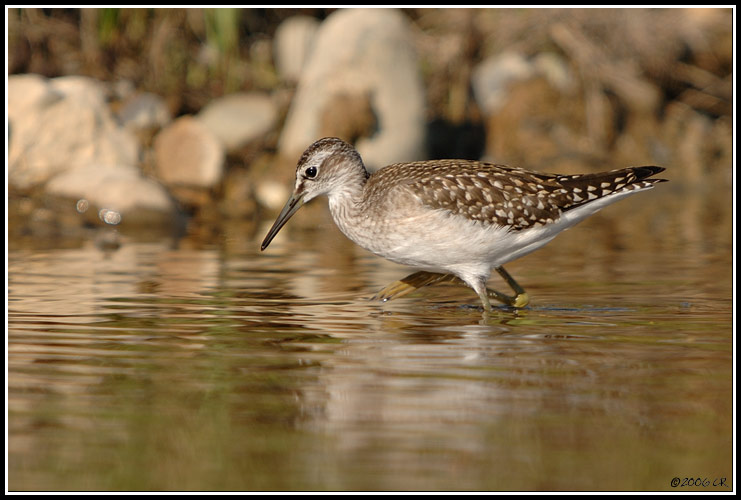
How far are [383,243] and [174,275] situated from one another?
357 centimetres

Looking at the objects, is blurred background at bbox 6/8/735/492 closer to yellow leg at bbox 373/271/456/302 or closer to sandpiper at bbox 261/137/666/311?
yellow leg at bbox 373/271/456/302

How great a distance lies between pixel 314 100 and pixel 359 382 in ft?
47.6

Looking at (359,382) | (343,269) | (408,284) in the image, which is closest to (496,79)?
(343,269)

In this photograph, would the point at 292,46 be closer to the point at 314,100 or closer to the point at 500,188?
the point at 314,100

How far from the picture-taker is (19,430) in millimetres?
6477

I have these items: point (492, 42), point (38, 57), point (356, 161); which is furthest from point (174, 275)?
point (492, 42)

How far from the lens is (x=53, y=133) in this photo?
64.5ft

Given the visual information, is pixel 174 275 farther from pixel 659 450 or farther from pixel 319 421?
pixel 659 450

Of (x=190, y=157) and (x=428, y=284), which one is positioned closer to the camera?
(x=428, y=284)

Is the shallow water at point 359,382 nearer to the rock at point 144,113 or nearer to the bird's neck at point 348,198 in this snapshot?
the bird's neck at point 348,198

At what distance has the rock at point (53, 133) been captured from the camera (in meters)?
19.5

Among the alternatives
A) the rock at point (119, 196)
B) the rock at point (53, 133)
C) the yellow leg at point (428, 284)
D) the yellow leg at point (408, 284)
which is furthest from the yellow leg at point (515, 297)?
the rock at point (53, 133)

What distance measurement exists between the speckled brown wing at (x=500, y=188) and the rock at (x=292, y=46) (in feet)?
45.4

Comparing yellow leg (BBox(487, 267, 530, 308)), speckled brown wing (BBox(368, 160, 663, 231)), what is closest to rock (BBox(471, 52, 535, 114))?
speckled brown wing (BBox(368, 160, 663, 231))
